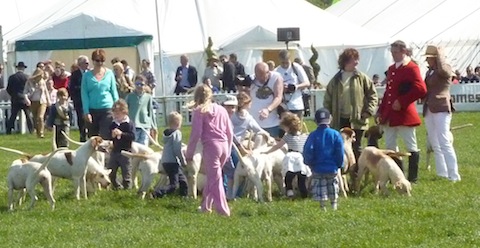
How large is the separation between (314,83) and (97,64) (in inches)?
648

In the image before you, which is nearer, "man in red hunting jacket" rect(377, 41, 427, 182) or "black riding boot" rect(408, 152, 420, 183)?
"man in red hunting jacket" rect(377, 41, 427, 182)

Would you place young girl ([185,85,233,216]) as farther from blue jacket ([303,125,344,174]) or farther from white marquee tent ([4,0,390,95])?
white marquee tent ([4,0,390,95])

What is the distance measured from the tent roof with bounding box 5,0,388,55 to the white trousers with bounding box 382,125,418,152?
17.6m

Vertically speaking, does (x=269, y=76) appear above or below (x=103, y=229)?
above

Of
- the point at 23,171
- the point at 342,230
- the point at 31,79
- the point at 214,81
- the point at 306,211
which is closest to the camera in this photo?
the point at 342,230

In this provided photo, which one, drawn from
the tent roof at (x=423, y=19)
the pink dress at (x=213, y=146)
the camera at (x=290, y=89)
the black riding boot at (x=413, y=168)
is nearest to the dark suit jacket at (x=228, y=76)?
the tent roof at (x=423, y=19)

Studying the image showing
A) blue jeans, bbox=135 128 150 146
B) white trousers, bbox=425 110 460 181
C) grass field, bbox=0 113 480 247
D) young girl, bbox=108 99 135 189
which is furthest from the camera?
blue jeans, bbox=135 128 150 146

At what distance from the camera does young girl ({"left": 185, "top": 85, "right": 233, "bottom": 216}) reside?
13102 mm

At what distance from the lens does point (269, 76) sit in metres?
16.3

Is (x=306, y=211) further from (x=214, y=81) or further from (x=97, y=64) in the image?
(x=214, y=81)

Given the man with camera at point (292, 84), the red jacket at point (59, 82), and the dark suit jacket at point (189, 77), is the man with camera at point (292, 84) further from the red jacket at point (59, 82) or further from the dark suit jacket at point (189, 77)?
the dark suit jacket at point (189, 77)

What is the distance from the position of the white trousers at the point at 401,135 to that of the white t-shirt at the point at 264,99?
1437 mm

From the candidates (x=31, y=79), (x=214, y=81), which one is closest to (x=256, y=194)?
(x=31, y=79)

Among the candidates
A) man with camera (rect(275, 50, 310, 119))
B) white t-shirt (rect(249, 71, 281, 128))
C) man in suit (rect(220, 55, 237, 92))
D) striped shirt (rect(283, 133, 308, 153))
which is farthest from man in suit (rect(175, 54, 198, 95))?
striped shirt (rect(283, 133, 308, 153))
